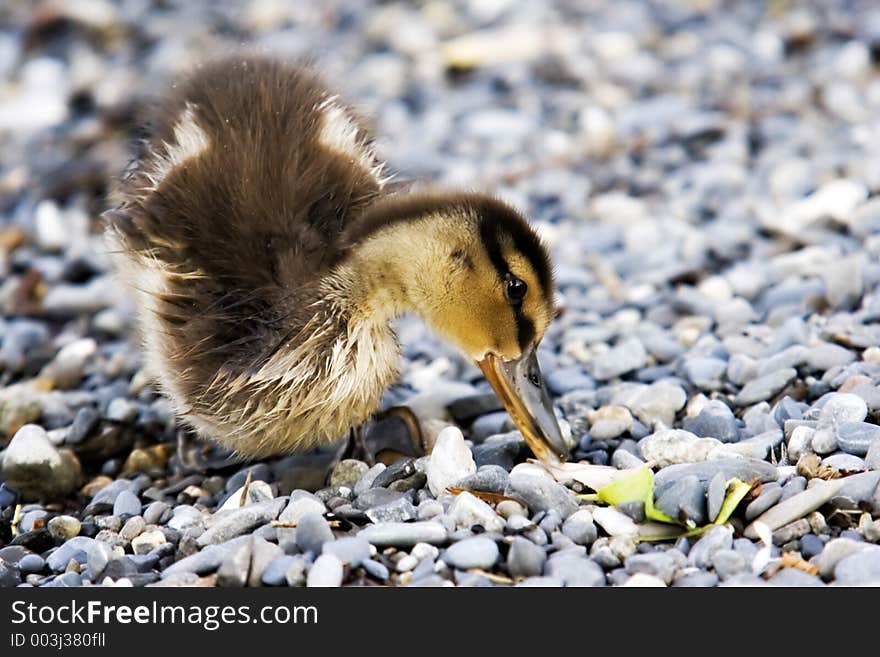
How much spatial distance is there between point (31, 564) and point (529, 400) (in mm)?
1399

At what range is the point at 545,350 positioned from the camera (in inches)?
172

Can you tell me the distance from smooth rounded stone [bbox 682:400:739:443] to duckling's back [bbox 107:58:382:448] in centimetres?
114

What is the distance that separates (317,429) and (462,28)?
4437 mm

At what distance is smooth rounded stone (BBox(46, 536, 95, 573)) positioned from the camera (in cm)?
305

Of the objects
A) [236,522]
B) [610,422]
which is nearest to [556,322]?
[610,422]

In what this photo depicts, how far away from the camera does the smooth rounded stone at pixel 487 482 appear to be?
3.05 m

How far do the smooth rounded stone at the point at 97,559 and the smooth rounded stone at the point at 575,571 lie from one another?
3.62 feet

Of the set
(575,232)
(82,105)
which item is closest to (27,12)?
(82,105)

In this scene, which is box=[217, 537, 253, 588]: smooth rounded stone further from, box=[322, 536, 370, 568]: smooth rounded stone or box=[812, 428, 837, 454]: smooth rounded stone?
box=[812, 428, 837, 454]: smooth rounded stone

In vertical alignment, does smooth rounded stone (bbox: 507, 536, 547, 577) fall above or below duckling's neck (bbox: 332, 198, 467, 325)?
below

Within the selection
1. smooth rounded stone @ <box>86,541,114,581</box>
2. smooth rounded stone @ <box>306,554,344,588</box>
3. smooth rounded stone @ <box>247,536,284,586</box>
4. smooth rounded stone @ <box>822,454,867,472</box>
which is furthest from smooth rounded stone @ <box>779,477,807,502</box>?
smooth rounded stone @ <box>86,541,114,581</box>

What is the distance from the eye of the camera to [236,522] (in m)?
3.02

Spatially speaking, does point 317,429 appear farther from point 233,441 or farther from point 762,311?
point 762,311

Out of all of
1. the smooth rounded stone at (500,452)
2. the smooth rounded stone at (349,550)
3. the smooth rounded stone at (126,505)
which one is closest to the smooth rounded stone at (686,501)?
the smooth rounded stone at (500,452)
